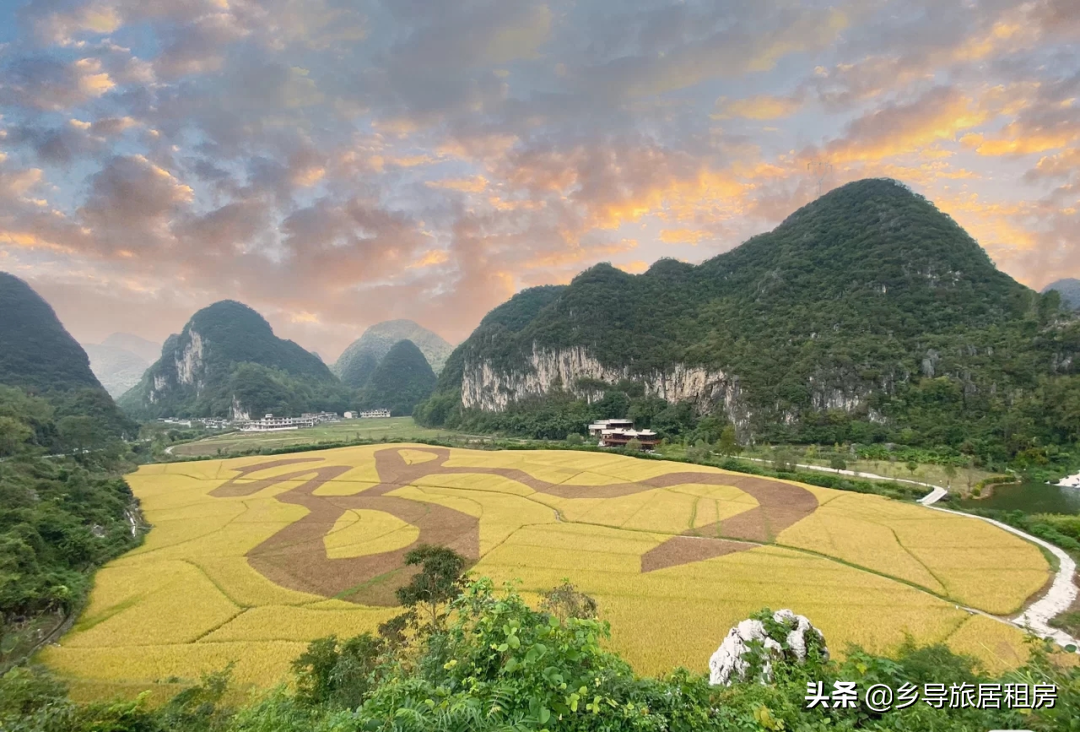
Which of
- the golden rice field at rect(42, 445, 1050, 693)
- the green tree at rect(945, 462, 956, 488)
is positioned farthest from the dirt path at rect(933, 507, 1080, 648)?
the green tree at rect(945, 462, 956, 488)

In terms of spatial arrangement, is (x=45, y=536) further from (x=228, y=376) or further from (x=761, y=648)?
(x=228, y=376)

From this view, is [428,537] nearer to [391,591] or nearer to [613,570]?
[391,591]

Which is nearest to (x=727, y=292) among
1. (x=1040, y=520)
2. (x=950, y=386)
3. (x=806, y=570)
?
(x=950, y=386)

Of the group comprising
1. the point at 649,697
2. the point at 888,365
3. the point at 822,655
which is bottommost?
the point at 822,655

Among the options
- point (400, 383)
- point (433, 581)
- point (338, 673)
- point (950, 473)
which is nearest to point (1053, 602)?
point (433, 581)

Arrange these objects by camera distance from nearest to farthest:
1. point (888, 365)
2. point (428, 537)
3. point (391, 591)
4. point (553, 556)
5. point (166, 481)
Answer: point (391, 591)
point (553, 556)
point (428, 537)
point (166, 481)
point (888, 365)

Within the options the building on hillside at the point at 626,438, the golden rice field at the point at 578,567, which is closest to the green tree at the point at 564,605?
the golden rice field at the point at 578,567

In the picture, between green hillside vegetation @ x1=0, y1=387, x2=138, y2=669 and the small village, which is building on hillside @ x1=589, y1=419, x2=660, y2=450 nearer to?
green hillside vegetation @ x1=0, y1=387, x2=138, y2=669
